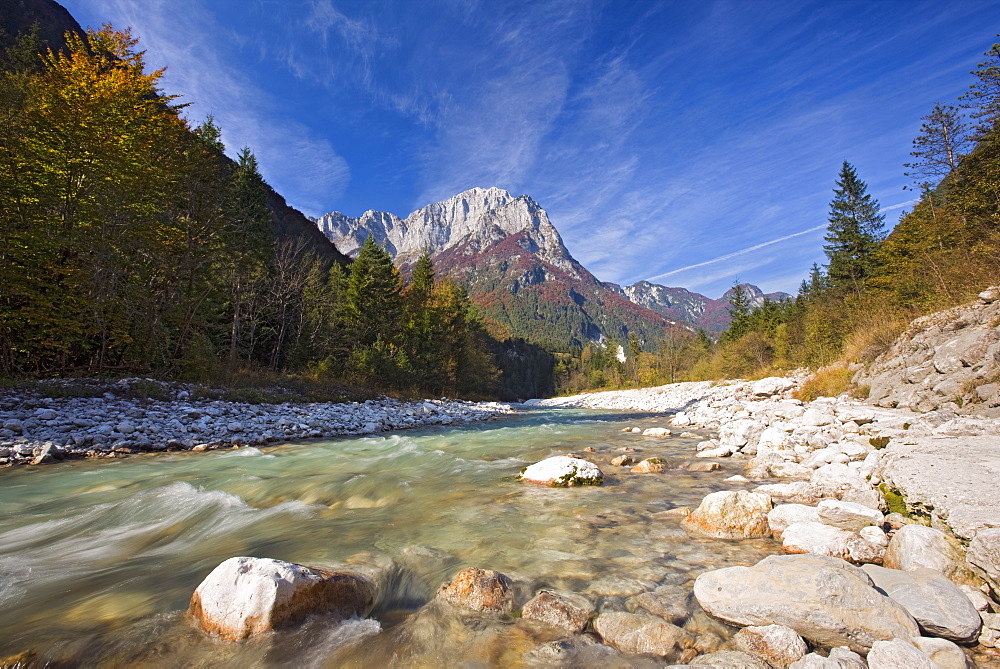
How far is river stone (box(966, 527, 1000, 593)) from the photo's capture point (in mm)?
2363

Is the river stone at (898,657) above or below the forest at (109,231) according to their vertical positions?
below

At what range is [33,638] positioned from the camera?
2.23 metres

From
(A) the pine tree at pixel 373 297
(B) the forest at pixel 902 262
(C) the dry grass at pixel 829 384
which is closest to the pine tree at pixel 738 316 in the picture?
(B) the forest at pixel 902 262

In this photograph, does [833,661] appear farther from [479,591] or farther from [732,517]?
[732,517]

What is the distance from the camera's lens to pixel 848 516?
351cm

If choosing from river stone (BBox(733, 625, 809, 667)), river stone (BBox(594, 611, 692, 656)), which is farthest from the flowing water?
river stone (BBox(733, 625, 809, 667))

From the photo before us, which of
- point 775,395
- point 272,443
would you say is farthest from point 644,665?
point 775,395

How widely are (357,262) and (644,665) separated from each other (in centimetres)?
2727

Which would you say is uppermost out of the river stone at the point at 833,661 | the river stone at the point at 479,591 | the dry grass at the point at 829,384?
the dry grass at the point at 829,384

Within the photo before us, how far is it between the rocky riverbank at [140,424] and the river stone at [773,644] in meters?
9.81

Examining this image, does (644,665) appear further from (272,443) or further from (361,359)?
(361,359)

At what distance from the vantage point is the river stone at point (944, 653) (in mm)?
1808

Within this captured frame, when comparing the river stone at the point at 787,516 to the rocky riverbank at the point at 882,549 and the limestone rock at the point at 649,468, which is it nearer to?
the rocky riverbank at the point at 882,549

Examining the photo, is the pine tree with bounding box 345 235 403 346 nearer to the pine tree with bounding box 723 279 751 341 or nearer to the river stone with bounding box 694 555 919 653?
the river stone with bounding box 694 555 919 653
